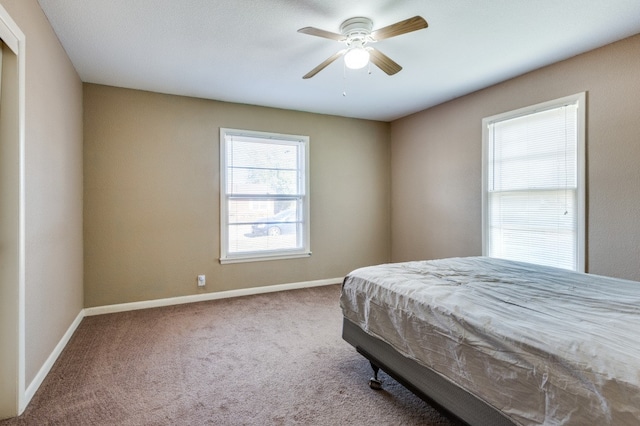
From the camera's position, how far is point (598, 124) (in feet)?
9.18

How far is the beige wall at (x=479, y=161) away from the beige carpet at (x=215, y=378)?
6.72ft

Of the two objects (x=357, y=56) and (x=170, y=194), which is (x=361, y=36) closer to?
(x=357, y=56)

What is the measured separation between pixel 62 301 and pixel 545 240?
14.6ft

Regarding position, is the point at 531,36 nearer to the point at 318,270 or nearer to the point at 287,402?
the point at 287,402

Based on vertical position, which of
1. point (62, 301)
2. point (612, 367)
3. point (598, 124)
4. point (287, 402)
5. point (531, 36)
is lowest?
point (287, 402)

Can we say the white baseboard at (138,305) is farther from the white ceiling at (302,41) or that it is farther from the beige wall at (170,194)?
the white ceiling at (302,41)

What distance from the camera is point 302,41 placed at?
2.67 meters

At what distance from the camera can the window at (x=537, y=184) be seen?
2.98 meters

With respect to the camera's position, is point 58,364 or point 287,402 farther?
point 58,364

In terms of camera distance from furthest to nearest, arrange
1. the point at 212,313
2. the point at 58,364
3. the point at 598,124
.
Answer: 1. the point at 212,313
2. the point at 598,124
3. the point at 58,364

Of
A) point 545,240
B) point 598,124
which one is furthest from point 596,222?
point 598,124

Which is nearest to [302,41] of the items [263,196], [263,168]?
[263,168]

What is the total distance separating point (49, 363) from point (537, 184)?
14.7 ft

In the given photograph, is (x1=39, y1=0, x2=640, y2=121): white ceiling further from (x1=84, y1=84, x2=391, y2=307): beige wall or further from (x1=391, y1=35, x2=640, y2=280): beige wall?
(x1=84, y1=84, x2=391, y2=307): beige wall
